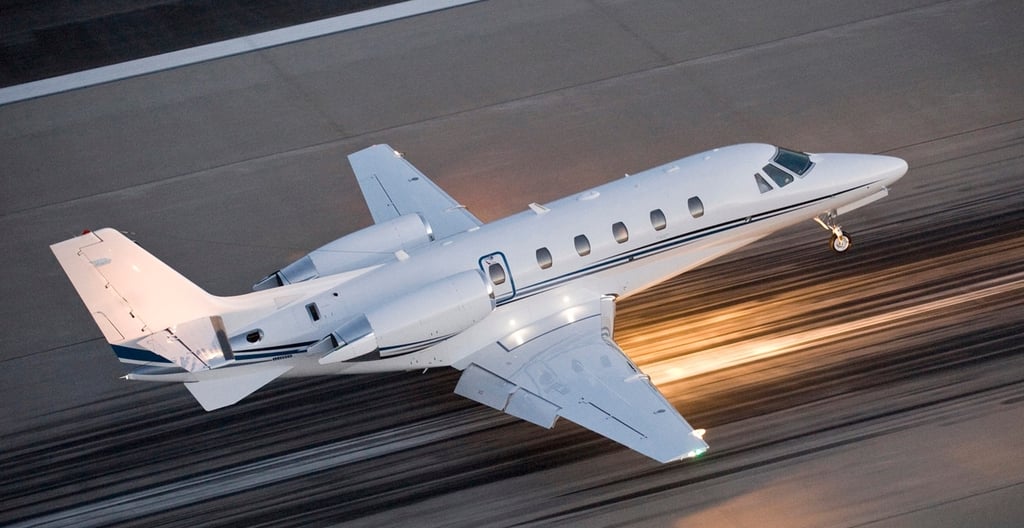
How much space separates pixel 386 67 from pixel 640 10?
A: 6.62m

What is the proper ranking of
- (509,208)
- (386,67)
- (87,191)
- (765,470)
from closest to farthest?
(765,470)
(509,208)
(87,191)
(386,67)

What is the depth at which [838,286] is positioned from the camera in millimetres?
22234

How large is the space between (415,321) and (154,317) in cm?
381

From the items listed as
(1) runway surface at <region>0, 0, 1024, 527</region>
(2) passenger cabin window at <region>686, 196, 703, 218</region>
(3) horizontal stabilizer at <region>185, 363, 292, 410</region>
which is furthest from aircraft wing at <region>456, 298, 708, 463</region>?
Result: (3) horizontal stabilizer at <region>185, 363, 292, 410</region>

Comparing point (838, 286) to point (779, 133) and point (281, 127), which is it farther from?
point (281, 127)

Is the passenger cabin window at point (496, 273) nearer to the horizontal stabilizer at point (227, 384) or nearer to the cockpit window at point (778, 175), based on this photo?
the horizontal stabilizer at point (227, 384)

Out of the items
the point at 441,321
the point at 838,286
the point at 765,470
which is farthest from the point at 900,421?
the point at 441,321

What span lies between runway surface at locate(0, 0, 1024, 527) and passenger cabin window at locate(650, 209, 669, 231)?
6.56 feet

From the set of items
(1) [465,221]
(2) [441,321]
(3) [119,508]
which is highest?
(1) [465,221]

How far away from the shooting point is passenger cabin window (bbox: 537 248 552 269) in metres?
20.2

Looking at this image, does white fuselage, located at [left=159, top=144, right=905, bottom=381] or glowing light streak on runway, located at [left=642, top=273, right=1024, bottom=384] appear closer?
white fuselage, located at [left=159, top=144, right=905, bottom=381]

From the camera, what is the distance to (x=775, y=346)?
21.0 metres

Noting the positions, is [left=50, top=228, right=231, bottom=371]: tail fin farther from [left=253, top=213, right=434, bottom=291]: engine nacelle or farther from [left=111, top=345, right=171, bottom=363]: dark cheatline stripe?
[left=253, top=213, right=434, bottom=291]: engine nacelle

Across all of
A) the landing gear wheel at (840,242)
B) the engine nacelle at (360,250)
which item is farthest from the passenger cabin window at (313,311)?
the landing gear wheel at (840,242)
